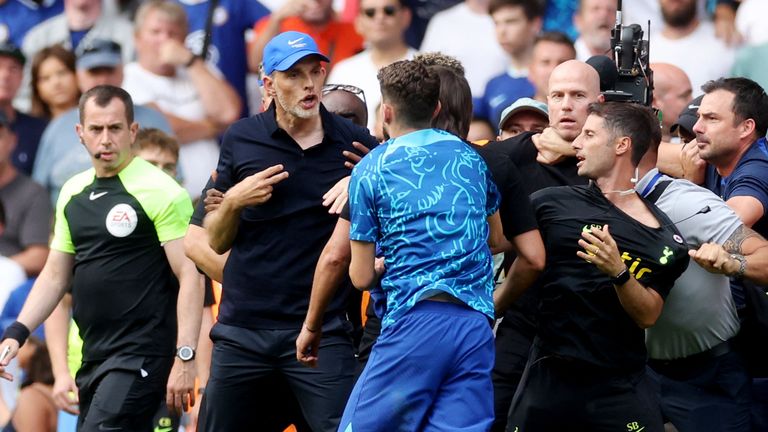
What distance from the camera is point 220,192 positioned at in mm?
6793

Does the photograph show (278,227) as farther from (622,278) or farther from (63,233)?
(63,233)

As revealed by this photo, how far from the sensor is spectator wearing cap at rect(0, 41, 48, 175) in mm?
11734

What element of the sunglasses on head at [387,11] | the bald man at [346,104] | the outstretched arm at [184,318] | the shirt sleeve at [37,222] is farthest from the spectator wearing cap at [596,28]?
the shirt sleeve at [37,222]

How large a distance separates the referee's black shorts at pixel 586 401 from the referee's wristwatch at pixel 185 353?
2.06 meters

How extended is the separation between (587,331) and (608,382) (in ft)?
0.83

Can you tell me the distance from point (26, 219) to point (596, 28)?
4.84m

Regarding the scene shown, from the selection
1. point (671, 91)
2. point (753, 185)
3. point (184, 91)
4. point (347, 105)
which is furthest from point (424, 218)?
point (184, 91)

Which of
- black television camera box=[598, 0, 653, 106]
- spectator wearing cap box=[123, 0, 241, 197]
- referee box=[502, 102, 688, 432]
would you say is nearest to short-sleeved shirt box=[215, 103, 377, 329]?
referee box=[502, 102, 688, 432]

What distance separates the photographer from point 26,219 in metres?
11.5

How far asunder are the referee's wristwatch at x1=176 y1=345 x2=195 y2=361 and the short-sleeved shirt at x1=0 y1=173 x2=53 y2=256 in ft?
13.5

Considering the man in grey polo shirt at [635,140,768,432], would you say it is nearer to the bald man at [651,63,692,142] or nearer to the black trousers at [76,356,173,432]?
the bald man at [651,63,692,142]

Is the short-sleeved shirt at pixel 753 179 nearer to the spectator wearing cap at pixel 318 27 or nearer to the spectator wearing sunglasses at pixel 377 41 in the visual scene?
the spectator wearing sunglasses at pixel 377 41

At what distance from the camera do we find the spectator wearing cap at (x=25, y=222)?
1139 cm

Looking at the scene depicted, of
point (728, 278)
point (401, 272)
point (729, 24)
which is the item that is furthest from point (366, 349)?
point (729, 24)
